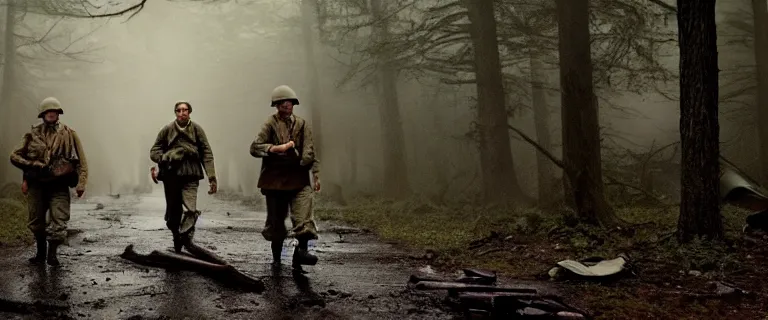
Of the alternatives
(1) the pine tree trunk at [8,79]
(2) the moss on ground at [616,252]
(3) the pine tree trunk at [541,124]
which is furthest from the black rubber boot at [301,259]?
(1) the pine tree trunk at [8,79]

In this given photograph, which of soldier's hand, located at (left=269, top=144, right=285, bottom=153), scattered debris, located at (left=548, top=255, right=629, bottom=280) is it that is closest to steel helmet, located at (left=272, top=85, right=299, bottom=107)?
soldier's hand, located at (left=269, top=144, right=285, bottom=153)

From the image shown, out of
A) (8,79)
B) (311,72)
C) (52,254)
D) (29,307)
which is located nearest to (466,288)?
(29,307)

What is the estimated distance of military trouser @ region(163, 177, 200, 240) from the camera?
24.0 ft

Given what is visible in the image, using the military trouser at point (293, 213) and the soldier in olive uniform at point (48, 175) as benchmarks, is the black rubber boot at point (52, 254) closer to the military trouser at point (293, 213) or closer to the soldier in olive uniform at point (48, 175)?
the soldier in olive uniform at point (48, 175)

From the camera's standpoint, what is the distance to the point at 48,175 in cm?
701

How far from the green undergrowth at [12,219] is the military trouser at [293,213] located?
478cm

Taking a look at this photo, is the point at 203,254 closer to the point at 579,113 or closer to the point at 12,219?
the point at 579,113

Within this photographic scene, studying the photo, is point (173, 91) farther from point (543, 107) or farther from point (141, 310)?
point (141, 310)

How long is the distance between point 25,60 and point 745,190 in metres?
26.9

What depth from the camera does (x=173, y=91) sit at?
57062 millimetres

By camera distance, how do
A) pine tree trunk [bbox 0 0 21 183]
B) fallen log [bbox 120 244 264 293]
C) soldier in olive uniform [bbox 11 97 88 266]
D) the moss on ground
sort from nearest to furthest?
the moss on ground
fallen log [bbox 120 244 264 293]
soldier in olive uniform [bbox 11 97 88 266]
pine tree trunk [bbox 0 0 21 183]

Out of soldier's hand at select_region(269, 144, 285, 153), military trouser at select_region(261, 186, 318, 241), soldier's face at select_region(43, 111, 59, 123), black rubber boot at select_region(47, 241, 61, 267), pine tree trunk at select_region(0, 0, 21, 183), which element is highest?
pine tree trunk at select_region(0, 0, 21, 183)

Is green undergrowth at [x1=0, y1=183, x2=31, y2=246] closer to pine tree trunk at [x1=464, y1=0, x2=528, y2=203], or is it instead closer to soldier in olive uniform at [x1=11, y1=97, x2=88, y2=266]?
soldier in olive uniform at [x1=11, y1=97, x2=88, y2=266]

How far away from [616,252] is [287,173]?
4.56 m
